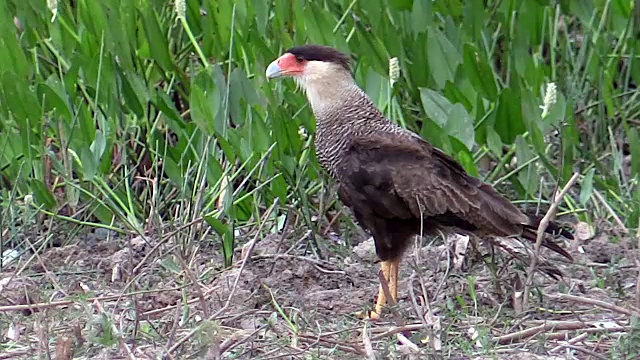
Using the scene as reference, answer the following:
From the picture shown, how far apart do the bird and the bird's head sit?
7 cm

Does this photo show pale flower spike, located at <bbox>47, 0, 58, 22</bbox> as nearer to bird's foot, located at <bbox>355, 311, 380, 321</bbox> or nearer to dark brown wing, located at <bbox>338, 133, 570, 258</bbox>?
dark brown wing, located at <bbox>338, 133, 570, 258</bbox>

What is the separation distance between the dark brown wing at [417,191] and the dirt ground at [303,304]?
0.15 m

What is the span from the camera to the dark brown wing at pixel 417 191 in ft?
14.6

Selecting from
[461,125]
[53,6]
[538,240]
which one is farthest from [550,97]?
[53,6]

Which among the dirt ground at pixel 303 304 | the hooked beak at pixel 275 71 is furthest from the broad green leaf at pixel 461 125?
the hooked beak at pixel 275 71

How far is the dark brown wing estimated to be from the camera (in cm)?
446

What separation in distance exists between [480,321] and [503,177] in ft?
4.83

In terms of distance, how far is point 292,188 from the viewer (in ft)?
17.9

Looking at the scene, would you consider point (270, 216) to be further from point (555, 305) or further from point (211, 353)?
point (211, 353)

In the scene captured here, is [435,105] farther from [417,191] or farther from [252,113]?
[417,191]

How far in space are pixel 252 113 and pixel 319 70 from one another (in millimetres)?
449

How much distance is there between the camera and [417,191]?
451 centimetres

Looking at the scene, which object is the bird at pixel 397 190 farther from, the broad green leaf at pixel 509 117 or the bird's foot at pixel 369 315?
the broad green leaf at pixel 509 117

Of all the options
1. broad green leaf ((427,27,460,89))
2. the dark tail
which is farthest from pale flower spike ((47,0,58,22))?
the dark tail
